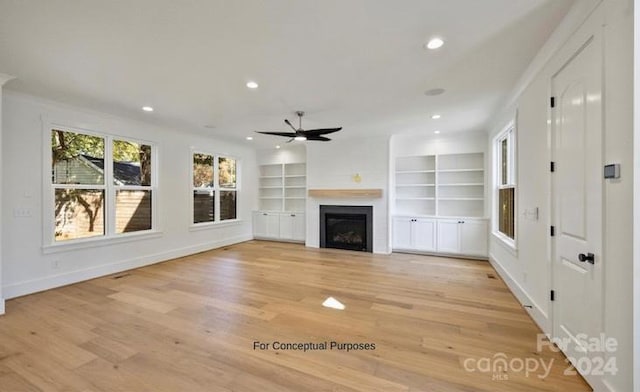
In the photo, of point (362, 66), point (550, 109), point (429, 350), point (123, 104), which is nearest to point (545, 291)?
point (429, 350)

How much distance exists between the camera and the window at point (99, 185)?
4168 millimetres

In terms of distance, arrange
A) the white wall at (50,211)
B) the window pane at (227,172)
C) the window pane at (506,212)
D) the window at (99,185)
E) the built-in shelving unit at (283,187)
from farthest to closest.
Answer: the built-in shelving unit at (283,187) → the window pane at (227,172) → the window at (99,185) → the window pane at (506,212) → the white wall at (50,211)

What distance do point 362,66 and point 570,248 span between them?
7.99 feet

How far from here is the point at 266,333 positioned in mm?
2650

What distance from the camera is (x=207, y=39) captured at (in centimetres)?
236

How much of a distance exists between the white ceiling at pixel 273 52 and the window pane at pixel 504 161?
2.34 ft

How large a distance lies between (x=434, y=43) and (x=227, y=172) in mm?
6070

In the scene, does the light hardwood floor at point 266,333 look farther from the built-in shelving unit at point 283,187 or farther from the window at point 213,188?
the built-in shelving unit at point 283,187

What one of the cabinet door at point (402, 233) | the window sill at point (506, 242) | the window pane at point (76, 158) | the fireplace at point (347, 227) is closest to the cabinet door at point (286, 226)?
the fireplace at point (347, 227)

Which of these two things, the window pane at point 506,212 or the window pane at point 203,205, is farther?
the window pane at point 203,205

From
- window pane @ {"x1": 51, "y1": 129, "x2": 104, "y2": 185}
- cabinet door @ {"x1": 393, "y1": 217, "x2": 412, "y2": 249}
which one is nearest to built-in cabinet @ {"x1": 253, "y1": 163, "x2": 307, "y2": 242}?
cabinet door @ {"x1": 393, "y1": 217, "x2": 412, "y2": 249}

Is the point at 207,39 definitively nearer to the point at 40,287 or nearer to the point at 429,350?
the point at 429,350

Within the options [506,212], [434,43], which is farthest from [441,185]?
[434,43]

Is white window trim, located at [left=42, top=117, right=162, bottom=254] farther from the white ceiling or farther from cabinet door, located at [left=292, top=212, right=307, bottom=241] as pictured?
cabinet door, located at [left=292, top=212, right=307, bottom=241]
